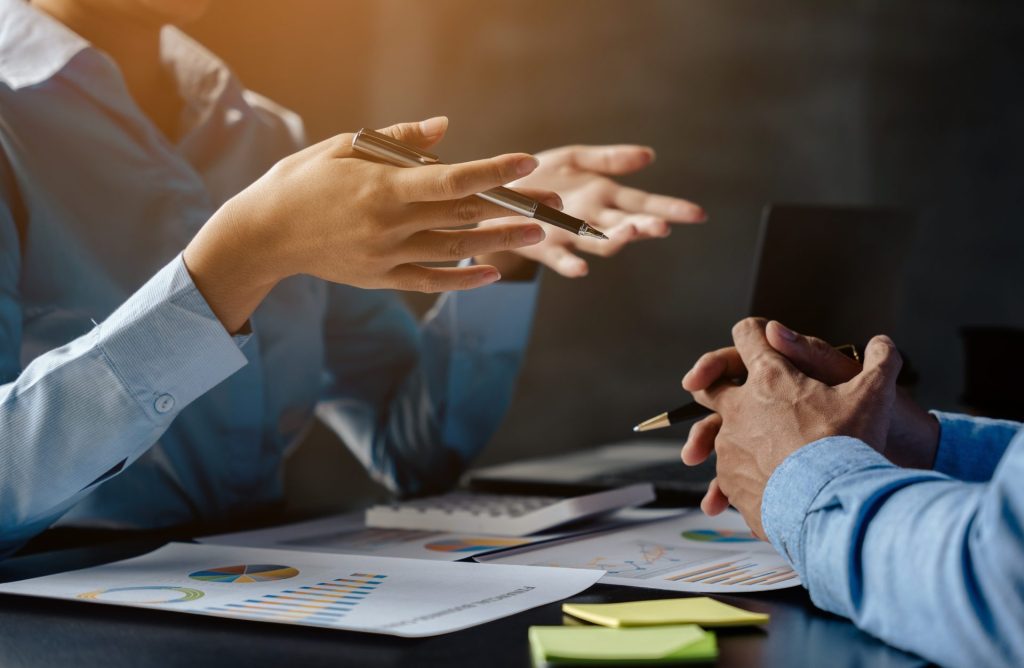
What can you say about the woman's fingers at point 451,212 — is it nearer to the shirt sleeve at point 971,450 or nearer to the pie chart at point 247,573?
the pie chart at point 247,573

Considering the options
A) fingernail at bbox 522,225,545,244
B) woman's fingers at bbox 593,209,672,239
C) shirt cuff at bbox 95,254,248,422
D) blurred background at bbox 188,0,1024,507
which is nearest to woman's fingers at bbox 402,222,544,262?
fingernail at bbox 522,225,545,244

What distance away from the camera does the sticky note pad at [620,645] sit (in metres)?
0.48

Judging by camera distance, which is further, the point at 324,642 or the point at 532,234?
the point at 532,234

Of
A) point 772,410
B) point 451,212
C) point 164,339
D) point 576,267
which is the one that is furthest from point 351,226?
point 576,267

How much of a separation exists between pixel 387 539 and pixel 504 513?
0.11 m

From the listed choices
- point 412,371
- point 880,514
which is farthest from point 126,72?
point 880,514

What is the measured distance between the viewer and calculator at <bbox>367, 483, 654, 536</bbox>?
2.82ft

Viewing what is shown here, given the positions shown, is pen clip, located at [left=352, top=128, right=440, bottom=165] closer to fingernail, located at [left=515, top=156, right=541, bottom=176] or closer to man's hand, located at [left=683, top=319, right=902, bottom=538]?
fingernail, located at [left=515, top=156, right=541, bottom=176]

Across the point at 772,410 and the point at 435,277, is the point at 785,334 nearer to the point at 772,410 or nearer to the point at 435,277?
the point at 772,410

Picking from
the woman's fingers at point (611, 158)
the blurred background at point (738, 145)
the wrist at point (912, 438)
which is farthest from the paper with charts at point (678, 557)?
the blurred background at point (738, 145)

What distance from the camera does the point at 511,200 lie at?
2.35 ft

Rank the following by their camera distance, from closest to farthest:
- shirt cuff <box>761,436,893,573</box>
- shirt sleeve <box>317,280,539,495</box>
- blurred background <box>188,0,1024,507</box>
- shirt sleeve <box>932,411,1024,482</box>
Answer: shirt cuff <box>761,436,893,573</box> → shirt sleeve <box>932,411,1024,482</box> → shirt sleeve <box>317,280,539,495</box> → blurred background <box>188,0,1024,507</box>

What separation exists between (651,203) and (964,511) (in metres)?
0.64

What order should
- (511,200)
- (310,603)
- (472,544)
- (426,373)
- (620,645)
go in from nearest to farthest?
(620,645), (310,603), (511,200), (472,544), (426,373)
